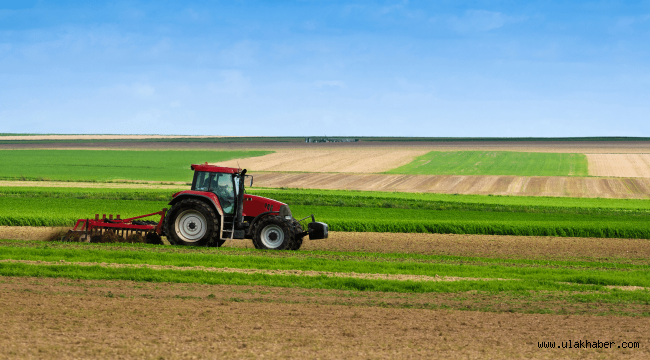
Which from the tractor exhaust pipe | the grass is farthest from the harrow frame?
the tractor exhaust pipe

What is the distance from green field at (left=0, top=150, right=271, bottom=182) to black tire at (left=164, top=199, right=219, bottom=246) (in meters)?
34.7

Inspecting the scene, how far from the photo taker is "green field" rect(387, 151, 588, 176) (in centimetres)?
6006

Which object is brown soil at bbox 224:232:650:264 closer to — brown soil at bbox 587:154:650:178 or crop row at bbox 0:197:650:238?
crop row at bbox 0:197:650:238

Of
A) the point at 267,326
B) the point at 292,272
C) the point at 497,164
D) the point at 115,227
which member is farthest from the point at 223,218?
the point at 497,164

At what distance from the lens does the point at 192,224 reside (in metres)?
19.0

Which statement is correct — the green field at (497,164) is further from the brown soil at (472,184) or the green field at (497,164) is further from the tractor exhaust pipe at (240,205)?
the tractor exhaust pipe at (240,205)

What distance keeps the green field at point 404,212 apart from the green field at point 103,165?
14.5 meters

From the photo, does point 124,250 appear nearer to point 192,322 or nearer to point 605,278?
point 192,322

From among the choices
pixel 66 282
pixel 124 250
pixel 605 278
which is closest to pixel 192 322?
pixel 66 282

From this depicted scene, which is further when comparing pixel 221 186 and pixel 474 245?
pixel 474 245

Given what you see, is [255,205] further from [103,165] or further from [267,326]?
[103,165]

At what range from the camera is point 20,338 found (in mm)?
9672

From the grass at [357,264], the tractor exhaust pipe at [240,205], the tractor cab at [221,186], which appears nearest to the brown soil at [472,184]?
the tractor exhaust pipe at [240,205]

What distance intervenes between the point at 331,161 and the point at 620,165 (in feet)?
94.4
